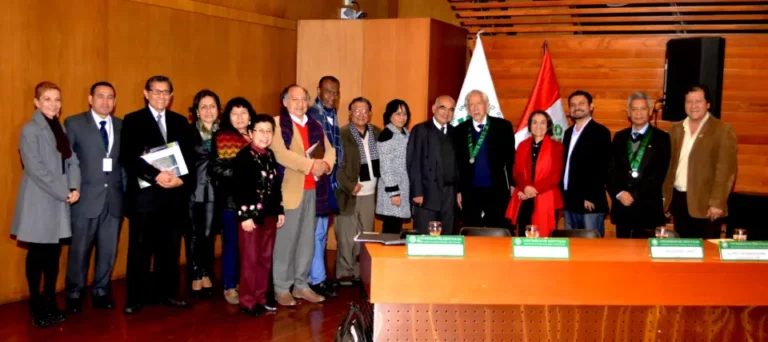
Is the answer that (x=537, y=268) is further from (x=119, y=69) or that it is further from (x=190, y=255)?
(x=119, y=69)

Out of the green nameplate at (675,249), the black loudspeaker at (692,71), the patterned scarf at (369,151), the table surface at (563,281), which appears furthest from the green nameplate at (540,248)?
the black loudspeaker at (692,71)

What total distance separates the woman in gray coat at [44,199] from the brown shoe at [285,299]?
4.42 ft

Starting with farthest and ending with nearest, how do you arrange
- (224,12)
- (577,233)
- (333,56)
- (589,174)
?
1. (333,56)
2. (224,12)
3. (589,174)
4. (577,233)

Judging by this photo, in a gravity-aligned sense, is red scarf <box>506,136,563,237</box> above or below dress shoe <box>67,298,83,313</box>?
above

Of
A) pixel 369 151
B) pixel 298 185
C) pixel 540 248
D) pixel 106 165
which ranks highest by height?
pixel 369 151

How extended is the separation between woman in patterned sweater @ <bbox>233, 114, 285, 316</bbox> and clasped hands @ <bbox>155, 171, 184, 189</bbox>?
1.48 feet

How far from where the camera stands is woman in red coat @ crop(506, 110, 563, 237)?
18.7 feet

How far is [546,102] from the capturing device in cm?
741

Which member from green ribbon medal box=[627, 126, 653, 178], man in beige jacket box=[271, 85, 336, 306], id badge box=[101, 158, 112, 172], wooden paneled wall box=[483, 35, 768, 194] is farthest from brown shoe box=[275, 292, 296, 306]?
wooden paneled wall box=[483, 35, 768, 194]

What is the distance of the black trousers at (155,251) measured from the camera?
5.15 meters

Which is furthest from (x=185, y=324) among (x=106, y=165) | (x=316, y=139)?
(x=316, y=139)

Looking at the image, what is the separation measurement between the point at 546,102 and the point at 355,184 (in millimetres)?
2380

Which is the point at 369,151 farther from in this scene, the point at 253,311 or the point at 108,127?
the point at 108,127

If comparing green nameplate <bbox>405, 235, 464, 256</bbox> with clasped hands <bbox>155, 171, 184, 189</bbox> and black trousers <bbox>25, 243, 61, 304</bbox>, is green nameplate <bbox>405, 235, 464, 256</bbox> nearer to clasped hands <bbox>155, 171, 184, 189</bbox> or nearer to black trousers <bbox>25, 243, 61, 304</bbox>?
clasped hands <bbox>155, 171, 184, 189</bbox>
